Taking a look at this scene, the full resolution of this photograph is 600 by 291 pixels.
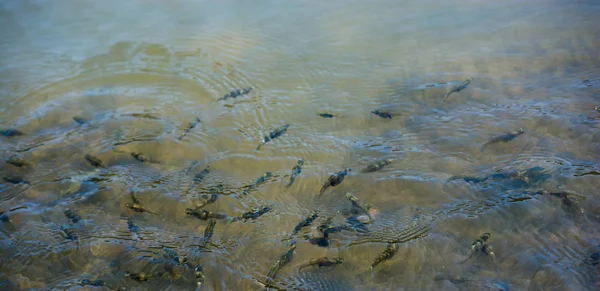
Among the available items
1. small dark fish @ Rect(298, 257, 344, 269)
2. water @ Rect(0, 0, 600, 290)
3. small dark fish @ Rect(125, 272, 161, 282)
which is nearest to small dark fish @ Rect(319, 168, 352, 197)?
water @ Rect(0, 0, 600, 290)

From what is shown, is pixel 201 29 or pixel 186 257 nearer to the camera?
pixel 186 257

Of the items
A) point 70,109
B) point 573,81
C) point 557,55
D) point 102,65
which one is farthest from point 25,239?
point 557,55

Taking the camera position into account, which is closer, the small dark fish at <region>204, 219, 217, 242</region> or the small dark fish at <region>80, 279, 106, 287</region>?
the small dark fish at <region>80, 279, 106, 287</region>

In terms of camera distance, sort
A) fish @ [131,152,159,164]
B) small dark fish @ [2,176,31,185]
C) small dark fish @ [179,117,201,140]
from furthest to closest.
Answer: small dark fish @ [179,117,201,140] < fish @ [131,152,159,164] < small dark fish @ [2,176,31,185]

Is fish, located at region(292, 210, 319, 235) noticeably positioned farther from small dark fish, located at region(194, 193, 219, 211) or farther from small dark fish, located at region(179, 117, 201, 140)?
small dark fish, located at region(179, 117, 201, 140)

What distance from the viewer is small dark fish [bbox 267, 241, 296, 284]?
4.39 metres

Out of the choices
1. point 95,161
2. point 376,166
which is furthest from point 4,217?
point 376,166

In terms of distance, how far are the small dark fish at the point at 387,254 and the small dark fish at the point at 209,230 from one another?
218cm

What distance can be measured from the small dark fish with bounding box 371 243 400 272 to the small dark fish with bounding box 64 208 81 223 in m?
4.15

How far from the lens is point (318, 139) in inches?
259

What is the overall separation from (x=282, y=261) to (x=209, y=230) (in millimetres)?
1140

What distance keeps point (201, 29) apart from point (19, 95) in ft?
16.2

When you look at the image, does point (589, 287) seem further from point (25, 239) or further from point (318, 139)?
point (25, 239)

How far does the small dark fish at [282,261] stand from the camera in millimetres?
4393
